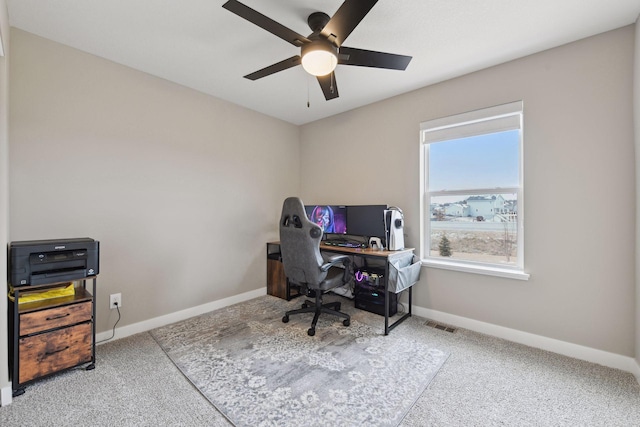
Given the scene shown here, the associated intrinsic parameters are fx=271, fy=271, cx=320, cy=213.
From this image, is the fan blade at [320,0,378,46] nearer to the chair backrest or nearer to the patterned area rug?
the chair backrest

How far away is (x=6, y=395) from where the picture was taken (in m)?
1.59

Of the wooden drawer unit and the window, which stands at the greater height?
the window

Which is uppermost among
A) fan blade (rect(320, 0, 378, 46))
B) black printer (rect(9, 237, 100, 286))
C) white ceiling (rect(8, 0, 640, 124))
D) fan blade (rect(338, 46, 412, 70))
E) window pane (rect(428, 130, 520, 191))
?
white ceiling (rect(8, 0, 640, 124))

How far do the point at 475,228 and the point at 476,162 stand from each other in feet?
2.14

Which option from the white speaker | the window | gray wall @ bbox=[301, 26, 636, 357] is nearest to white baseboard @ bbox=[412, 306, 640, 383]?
gray wall @ bbox=[301, 26, 636, 357]

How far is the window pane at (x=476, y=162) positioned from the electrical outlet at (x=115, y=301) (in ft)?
10.6

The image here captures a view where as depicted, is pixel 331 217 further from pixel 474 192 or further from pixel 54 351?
pixel 54 351

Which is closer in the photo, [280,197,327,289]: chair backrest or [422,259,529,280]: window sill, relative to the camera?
[422,259,529,280]: window sill

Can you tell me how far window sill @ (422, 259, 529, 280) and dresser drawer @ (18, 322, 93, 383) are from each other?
2975 millimetres

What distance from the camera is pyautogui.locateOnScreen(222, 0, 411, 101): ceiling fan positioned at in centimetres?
139

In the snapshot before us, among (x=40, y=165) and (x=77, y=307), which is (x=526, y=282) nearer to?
(x=77, y=307)

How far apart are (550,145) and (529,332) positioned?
5.18 ft

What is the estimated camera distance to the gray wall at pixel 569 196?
6.42ft

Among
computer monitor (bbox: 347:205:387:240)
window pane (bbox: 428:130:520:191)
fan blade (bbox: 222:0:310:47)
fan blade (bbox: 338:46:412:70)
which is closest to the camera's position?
fan blade (bbox: 222:0:310:47)
